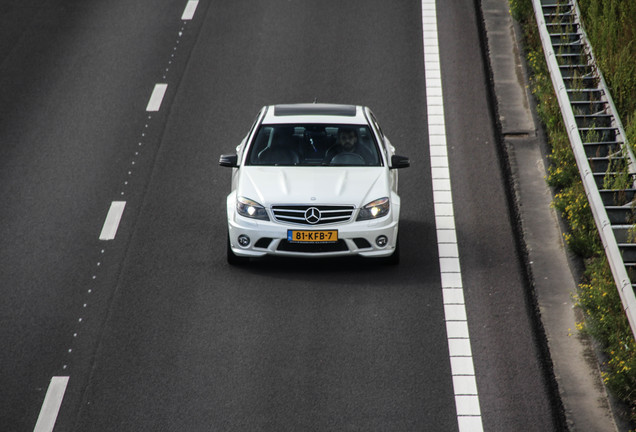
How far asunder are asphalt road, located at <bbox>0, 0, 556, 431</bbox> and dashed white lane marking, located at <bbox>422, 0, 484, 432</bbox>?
12cm

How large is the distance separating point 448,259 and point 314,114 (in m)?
2.72

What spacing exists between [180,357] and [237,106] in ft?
24.7

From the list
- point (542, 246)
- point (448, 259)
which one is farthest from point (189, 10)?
point (542, 246)

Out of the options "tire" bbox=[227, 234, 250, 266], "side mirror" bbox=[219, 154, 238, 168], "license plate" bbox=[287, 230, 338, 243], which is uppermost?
"side mirror" bbox=[219, 154, 238, 168]

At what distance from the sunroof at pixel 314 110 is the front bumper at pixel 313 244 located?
A: 6.77 feet

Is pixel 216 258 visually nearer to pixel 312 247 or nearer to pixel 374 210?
pixel 312 247

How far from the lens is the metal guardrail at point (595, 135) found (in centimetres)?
1117

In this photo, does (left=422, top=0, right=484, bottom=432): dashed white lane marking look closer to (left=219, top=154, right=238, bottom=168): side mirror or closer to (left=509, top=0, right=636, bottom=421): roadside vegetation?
(left=509, top=0, right=636, bottom=421): roadside vegetation

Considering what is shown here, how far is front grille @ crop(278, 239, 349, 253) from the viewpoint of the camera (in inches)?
500

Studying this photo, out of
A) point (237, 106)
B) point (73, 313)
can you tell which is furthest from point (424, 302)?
point (237, 106)

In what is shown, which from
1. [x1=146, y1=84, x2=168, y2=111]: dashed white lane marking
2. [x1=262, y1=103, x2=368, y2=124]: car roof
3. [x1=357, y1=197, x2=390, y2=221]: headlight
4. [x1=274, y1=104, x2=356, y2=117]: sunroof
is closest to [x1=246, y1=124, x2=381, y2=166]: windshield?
[x1=262, y1=103, x2=368, y2=124]: car roof

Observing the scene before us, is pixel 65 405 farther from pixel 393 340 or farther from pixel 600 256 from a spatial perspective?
pixel 600 256

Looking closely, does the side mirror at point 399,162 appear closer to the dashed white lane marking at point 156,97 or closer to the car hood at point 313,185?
the car hood at point 313,185

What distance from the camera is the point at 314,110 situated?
567 inches
